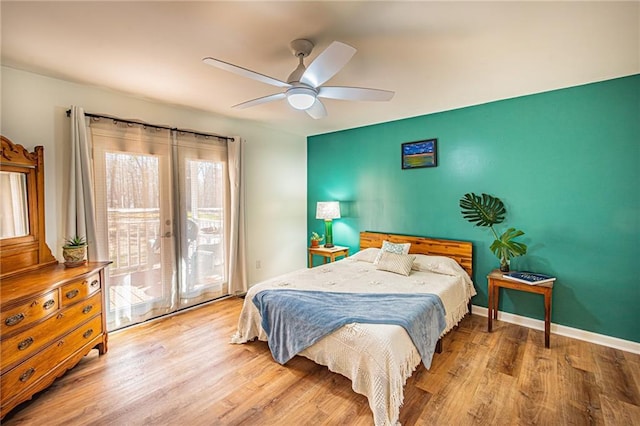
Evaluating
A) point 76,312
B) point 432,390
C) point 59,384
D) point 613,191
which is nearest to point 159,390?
point 59,384

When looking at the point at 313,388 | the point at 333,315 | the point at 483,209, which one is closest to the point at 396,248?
the point at 483,209


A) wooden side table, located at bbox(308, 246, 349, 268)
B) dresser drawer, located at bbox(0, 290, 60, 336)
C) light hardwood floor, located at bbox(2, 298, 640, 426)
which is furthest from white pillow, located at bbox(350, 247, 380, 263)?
dresser drawer, located at bbox(0, 290, 60, 336)

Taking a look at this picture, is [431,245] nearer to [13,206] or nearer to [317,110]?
[317,110]

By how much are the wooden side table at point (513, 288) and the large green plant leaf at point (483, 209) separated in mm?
571

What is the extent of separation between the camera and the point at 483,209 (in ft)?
10.9

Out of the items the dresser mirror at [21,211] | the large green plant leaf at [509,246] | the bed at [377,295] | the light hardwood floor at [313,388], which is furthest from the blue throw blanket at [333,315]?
the dresser mirror at [21,211]

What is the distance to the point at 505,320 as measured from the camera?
130 inches

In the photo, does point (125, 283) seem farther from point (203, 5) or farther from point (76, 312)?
point (203, 5)

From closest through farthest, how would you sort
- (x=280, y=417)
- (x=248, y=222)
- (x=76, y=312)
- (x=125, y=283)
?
(x=280, y=417) → (x=76, y=312) → (x=125, y=283) → (x=248, y=222)

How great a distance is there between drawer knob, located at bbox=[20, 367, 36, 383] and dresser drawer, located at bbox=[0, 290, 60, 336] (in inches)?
11.7

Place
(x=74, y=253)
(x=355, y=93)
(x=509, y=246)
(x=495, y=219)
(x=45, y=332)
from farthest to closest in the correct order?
(x=495, y=219) → (x=509, y=246) → (x=74, y=253) → (x=355, y=93) → (x=45, y=332)

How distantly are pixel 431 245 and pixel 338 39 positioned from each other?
2.71 m

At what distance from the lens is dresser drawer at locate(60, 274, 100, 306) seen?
2.19 meters

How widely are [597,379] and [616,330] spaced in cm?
82
